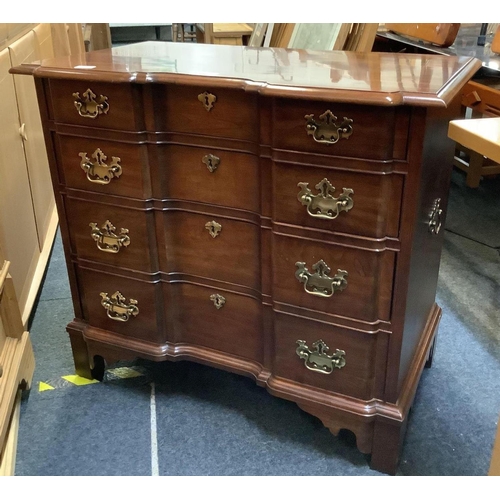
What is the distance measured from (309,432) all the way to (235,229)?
1.86ft

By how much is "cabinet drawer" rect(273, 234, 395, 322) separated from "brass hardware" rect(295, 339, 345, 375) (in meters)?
0.10

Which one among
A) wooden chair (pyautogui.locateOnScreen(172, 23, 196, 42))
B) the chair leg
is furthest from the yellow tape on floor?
wooden chair (pyautogui.locateOnScreen(172, 23, 196, 42))

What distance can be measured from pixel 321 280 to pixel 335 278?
0.10 feet

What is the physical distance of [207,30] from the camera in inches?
135

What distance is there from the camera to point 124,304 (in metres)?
Result: 1.43

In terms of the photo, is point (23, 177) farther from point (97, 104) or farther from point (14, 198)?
point (97, 104)

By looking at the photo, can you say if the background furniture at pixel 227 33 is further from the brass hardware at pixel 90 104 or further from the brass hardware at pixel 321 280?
the brass hardware at pixel 321 280

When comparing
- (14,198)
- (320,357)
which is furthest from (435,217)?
(14,198)

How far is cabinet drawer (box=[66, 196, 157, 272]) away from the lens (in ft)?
4.30

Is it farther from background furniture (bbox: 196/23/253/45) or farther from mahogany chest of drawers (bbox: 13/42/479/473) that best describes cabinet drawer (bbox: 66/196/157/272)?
background furniture (bbox: 196/23/253/45)

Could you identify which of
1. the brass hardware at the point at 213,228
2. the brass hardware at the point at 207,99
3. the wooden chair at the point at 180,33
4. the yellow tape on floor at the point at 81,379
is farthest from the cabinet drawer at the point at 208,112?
the wooden chair at the point at 180,33

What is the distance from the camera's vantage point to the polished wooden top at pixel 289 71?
38.5 inches

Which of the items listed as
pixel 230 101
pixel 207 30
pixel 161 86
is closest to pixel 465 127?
pixel 230 101
